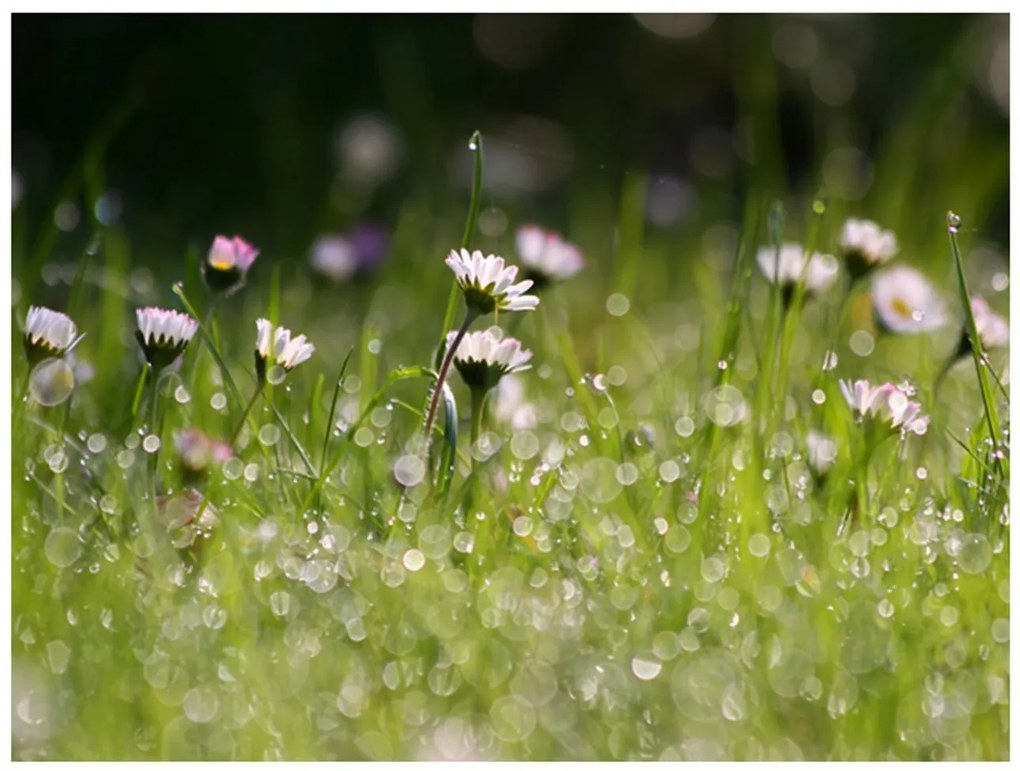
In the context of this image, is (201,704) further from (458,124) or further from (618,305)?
(458,124)

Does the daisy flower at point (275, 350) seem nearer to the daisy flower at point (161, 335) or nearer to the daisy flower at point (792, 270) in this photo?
the daisy flower at point (161, 335)

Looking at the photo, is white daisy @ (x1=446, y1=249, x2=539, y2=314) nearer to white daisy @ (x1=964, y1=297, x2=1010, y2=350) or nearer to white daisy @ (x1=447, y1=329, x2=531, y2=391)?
white daisy @ (x1=447, y1=329, x2=531, y2=391)

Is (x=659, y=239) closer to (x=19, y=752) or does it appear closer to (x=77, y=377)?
(x=77, y=377)

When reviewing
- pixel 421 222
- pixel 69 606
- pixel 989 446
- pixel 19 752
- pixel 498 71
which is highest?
pixel 498 71

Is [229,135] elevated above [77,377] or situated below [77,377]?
above

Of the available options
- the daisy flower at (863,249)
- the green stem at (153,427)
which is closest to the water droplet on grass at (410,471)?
the green stem at (153,427)

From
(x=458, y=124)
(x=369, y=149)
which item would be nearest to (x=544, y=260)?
(x=369, y=149)
